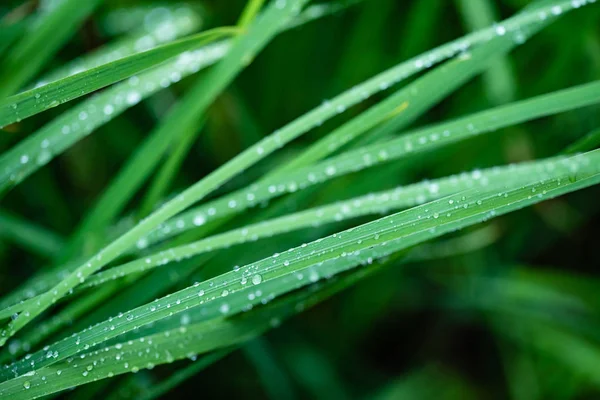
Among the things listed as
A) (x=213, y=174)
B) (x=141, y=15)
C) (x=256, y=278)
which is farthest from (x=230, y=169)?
(x=141, y=15)

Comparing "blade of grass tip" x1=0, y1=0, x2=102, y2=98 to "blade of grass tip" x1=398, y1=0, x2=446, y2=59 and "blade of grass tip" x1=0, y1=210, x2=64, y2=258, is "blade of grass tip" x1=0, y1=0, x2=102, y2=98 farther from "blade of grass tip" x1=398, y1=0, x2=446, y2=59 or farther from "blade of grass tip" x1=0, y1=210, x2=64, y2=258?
"blade of grass tip" x1=398, y1=0, x2=446, y2=59

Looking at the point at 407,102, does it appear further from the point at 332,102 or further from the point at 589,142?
the point at 589,142

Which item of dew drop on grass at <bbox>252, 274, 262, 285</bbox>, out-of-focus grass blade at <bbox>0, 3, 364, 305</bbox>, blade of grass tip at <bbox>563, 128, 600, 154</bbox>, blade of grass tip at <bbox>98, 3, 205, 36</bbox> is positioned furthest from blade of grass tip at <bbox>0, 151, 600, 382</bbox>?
blade of grass tip at <bbox>98, 3, 205, 36</bbox>

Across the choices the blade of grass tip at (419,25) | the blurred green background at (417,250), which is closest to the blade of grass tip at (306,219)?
the blurred green background at (417,250)

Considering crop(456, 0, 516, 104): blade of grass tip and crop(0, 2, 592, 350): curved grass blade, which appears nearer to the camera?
crop(0, 2, 592, 350): curved grass blade

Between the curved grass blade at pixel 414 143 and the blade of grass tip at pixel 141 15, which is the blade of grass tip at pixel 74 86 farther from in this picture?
the blade of grass tip at pixel 141 15

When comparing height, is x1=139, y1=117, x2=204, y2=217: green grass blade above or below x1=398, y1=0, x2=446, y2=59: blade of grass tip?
below
